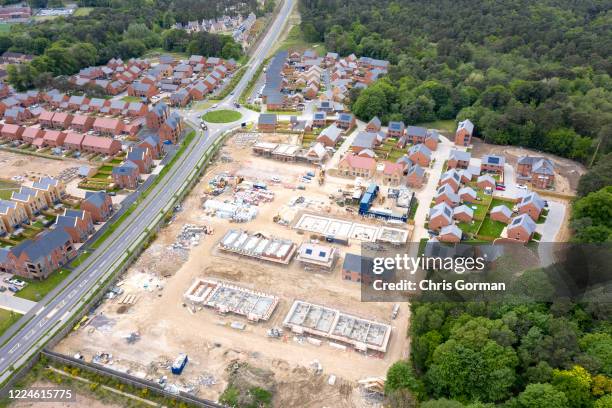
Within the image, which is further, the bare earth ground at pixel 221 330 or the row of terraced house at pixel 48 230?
the row of terraced house at pixel 48 230

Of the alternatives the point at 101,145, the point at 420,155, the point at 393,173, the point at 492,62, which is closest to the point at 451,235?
the point at 393,173

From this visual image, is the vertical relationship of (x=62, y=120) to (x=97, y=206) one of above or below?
below

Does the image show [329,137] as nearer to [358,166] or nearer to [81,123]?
[358,166]

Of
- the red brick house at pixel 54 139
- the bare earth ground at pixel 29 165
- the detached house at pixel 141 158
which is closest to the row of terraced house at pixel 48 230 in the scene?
the bare earth ground at pixel 29 165

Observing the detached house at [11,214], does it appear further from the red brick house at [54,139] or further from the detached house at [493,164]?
the detached house at [493,164]

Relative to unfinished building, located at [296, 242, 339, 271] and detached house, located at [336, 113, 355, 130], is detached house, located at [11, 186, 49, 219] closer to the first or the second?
unfinished building, located at [296, 242, 339, 271]
